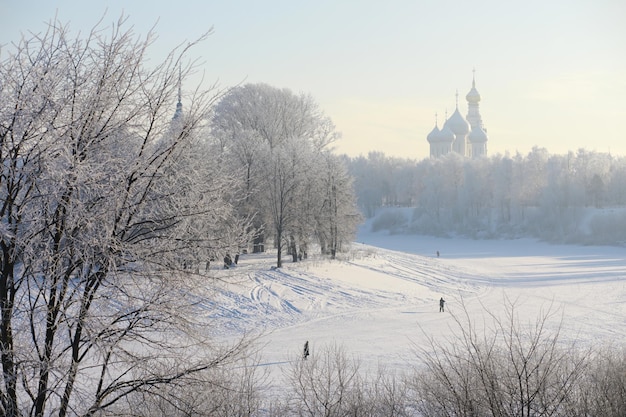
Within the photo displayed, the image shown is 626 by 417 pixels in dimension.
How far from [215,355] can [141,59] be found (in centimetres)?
297

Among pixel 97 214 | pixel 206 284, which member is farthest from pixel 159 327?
pixel 97 214

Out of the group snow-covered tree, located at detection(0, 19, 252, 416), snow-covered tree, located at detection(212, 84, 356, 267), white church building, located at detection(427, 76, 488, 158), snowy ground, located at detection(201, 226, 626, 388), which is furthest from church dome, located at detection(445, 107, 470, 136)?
snow-covered tree, located at detection(0, 19, 252, 416)

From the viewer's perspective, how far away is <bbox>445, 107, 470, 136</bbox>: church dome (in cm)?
12006

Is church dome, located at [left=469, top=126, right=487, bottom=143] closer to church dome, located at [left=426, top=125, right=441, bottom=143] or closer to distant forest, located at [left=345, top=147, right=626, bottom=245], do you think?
church dome, located at [left=426, top=125, right=441, bottom=143]

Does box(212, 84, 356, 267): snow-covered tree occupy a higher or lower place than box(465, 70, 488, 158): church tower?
lower

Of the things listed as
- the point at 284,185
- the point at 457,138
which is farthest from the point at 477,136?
the point at 284,185

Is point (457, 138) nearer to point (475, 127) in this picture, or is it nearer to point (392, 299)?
point (475, 127)

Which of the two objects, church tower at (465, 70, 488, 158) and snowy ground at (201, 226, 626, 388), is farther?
church tower at (465, 70, 488, 158)

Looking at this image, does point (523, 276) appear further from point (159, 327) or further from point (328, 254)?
point (159, 327)

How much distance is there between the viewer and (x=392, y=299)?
32.3 meters

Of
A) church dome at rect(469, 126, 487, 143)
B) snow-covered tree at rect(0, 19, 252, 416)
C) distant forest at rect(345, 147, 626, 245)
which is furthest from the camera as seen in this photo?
church dome at rect(469, 126, 487, 143)

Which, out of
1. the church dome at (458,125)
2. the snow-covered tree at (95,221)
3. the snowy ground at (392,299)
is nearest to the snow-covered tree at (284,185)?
the snowy ground at (392,299)

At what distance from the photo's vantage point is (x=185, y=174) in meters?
6.83

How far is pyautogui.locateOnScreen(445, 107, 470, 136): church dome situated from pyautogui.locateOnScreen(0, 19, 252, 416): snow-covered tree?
116631mm
